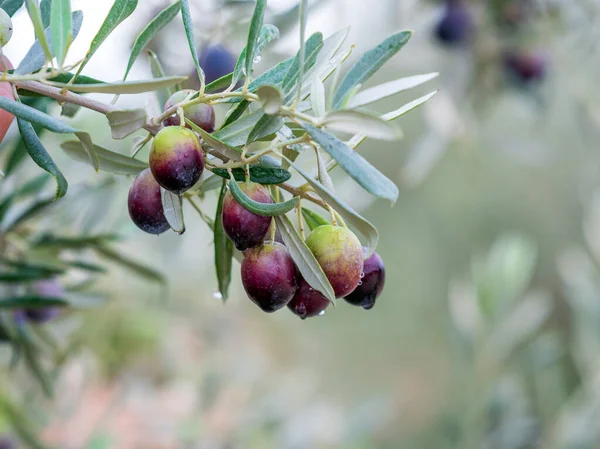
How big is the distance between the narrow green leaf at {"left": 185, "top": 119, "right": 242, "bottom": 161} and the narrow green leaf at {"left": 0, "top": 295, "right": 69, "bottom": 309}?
29 centimetres

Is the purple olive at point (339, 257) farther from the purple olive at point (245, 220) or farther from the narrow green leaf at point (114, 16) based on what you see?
the narrow green leaf at point (114, 16)

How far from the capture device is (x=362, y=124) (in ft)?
1.09

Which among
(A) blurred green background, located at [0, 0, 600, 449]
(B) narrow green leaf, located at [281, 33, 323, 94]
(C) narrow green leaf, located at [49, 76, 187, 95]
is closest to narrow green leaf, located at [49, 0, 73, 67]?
(C) narrow green leaf, located at [49, 76, 187, 95]

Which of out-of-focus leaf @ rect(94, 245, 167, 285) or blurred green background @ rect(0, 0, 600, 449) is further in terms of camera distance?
blurred green background @ rect(0, 0, 600, 449)

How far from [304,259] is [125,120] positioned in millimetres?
119

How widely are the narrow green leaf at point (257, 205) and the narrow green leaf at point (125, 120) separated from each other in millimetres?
59

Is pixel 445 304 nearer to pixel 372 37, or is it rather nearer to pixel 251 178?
pixel 372 37

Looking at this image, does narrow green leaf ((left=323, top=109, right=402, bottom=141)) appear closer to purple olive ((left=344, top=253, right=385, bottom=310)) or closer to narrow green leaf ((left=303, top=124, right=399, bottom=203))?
narrow green leaf ((left=303, top=124, right=399, bottom=203))

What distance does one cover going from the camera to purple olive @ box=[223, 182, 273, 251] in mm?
373

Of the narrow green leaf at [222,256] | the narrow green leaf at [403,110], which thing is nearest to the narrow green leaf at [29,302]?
the narrow green leaf at [222,256]

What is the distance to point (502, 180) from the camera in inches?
180

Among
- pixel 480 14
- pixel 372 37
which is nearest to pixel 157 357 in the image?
pixel 372 37

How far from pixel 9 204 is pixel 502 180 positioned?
4226 millimetres

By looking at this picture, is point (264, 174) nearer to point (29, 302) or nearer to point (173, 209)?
point (173, 209)
